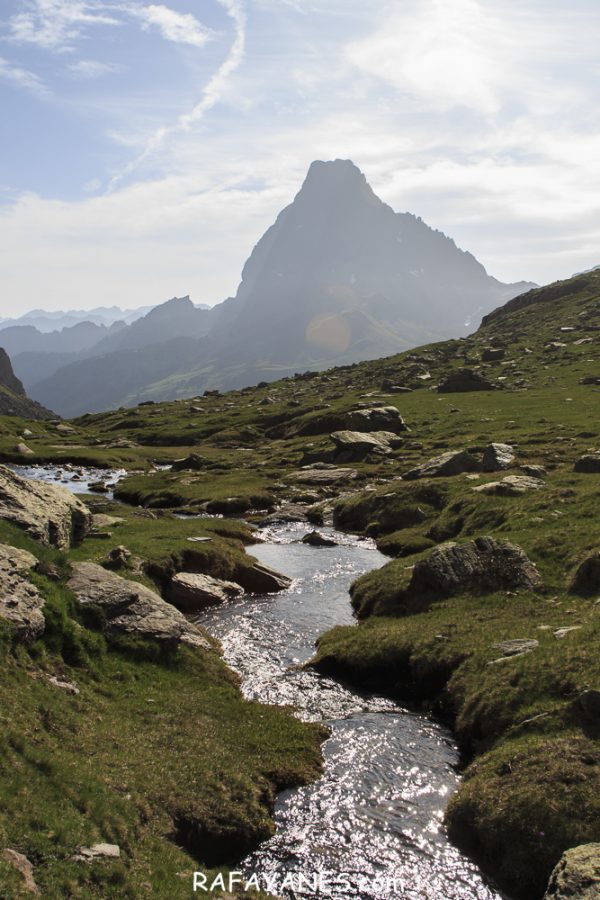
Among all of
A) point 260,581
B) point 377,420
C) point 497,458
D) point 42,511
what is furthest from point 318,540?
point 377,420

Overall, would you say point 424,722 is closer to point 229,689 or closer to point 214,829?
point 229,689

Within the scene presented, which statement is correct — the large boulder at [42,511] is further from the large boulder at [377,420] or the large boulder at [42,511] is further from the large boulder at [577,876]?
the large boulder at [377,420]

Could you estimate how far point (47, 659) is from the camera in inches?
834

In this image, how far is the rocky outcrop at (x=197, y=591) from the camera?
37.3 metres

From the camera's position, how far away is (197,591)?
124 feet

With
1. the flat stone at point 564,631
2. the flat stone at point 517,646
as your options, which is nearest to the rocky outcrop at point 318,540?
the flat stone at point 517,646

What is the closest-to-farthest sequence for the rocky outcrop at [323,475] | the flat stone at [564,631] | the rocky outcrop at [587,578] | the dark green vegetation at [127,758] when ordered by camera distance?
the dark green vegetation at [127,758] → the flat stone at [564,631] → the rocky outcrop at [587,578] → the rocky outcrop at [323,475]

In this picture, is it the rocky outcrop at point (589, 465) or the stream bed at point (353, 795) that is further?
the rocky outcrop at point (589, 465)

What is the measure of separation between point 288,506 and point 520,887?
51586mm

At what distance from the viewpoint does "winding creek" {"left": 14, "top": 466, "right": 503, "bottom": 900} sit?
649 inches

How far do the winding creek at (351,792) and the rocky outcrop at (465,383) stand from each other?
297 ft

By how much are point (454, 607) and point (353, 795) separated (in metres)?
13.2

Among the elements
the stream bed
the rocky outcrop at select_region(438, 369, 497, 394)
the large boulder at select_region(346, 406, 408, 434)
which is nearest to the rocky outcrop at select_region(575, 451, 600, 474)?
the stream bed

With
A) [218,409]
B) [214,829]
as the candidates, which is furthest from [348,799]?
[218,409]
